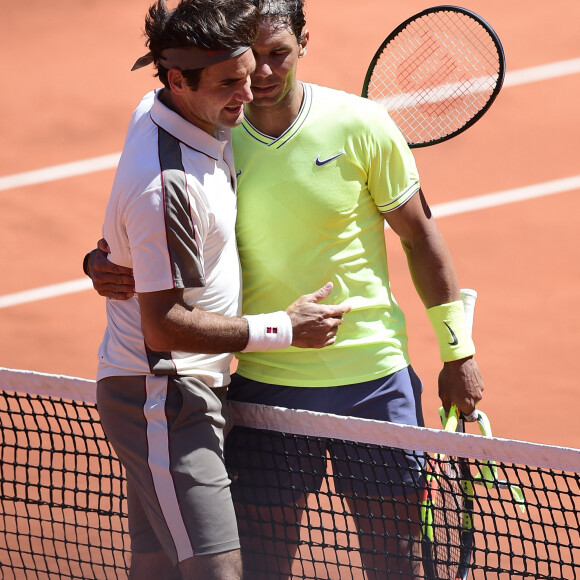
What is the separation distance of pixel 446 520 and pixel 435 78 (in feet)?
A: 8.92

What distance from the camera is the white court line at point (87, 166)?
7.97m

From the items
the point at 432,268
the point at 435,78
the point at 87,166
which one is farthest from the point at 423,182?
the point at 432,268

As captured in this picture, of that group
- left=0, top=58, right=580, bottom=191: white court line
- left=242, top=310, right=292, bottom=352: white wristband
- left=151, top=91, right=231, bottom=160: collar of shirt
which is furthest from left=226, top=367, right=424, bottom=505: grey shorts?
left=0, top=58, right=580, bottom=191: white court line

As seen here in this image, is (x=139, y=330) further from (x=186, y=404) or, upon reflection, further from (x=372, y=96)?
(x=372, y=96)

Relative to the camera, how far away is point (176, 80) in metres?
3.00

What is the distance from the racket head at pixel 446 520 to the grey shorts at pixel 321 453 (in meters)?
0.09

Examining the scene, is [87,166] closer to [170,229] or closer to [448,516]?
[448,516]

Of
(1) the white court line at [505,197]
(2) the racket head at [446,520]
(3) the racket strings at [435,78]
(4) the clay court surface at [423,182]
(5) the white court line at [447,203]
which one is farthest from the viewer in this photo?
(1) the white court line at [505,197]

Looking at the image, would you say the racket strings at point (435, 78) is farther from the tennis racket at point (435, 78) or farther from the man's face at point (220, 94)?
the man's face at point (220, 94)

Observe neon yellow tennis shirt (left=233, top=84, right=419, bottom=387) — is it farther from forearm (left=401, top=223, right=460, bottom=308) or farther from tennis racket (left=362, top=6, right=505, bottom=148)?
tennis racket (left=362, top=6, right=505, bottom=148)

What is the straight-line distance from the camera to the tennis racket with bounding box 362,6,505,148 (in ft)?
13.5

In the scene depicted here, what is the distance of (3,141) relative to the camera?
27.4 feet


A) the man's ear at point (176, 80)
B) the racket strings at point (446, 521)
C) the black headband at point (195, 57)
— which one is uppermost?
the black headband at point (195, 57)

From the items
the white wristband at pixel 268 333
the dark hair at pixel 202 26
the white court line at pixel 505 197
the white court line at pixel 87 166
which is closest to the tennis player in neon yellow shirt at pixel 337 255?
the dark hair at pixel 202 26
